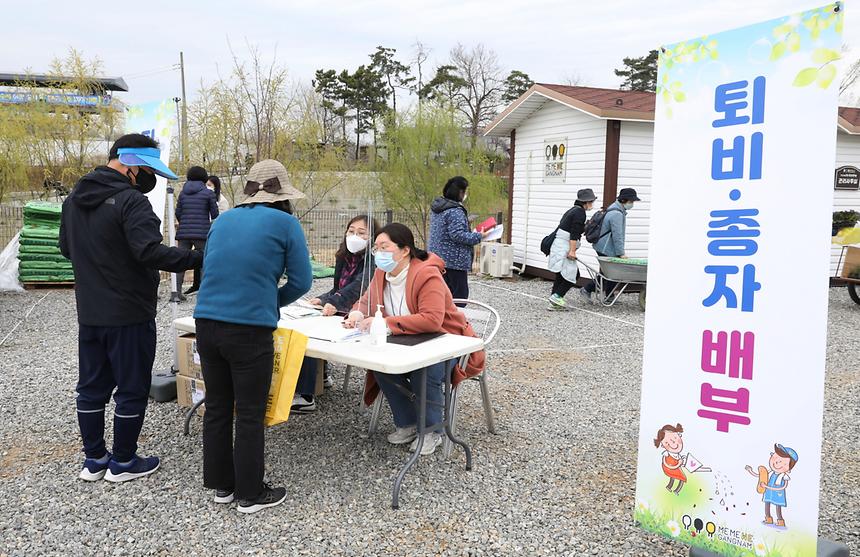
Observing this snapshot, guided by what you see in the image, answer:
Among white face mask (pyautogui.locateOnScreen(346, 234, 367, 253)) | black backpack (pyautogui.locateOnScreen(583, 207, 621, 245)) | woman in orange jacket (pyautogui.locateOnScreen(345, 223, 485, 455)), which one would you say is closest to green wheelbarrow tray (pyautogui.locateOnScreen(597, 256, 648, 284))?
black backpack (pyautogui.locateOnScreen(583, 207, 621, 245))

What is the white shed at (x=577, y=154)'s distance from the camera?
10.3 meters

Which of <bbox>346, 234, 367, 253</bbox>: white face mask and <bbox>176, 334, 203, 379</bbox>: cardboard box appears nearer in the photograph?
<bbox>176, 334, 203, 379</bbox>: cardboard box

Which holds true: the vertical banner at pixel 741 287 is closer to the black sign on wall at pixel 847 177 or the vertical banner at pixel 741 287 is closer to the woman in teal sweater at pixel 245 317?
the woman in teal sweater at pixel 245 317

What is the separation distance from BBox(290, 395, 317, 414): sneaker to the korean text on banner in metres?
1.40

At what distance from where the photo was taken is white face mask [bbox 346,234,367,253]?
4766 mm

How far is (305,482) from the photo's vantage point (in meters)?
3.65

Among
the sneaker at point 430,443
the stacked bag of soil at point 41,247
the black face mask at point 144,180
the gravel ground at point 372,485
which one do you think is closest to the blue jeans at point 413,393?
the sneaker at point 430,443

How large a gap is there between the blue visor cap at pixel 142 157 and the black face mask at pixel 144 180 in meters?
0.06

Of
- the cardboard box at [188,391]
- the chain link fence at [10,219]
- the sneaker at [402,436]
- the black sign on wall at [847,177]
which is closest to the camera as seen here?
the sneaker at [402,436]

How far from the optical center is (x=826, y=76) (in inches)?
88.8

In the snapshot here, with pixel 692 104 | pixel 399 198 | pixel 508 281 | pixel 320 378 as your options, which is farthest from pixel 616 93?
pixel 692 104

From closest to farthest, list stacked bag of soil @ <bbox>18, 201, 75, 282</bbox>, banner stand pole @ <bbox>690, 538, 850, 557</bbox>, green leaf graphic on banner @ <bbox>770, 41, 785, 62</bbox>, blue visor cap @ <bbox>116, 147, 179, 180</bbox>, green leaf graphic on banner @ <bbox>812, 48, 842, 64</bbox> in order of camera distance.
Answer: green leaf graphic on banner @ <bbox>812, 48, 842, 64</bbox>
green leaf graphic on banner @ <bbox>770, 41, 785, 62</bbox>
banner stand pole @ <bbox>690, 538, 850, 557</bbox>
blue visor cap @ <bbox>116, 147, 179, 180</bbox>
stacked bag of soil @ <bbox>18, 201, 75, 282</bbox>

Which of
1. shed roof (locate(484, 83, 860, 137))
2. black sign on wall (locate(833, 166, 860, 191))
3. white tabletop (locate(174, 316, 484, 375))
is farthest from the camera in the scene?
black sign on wall (locate(833, 166, 860, 191))

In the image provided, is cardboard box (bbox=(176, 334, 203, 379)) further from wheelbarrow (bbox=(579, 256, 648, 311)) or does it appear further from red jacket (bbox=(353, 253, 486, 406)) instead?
wheelbarrow (bbox=(579, 256, 648, 311))
